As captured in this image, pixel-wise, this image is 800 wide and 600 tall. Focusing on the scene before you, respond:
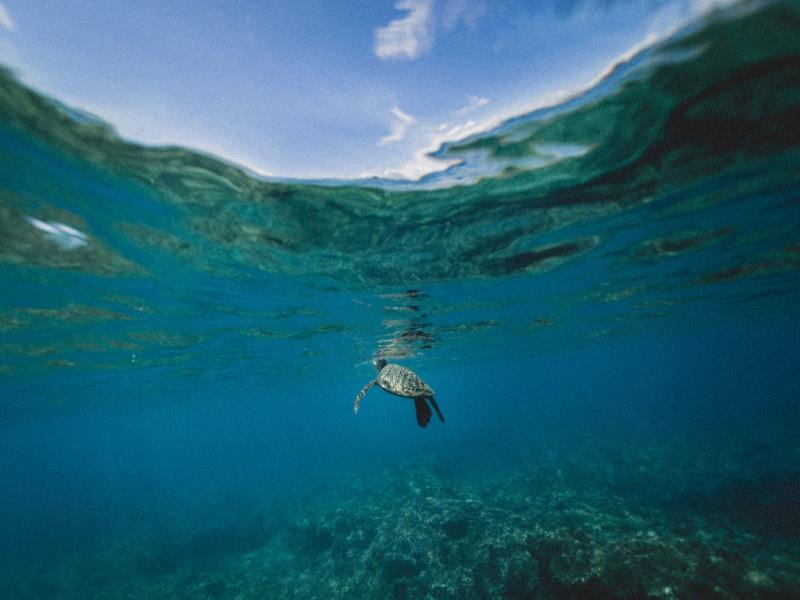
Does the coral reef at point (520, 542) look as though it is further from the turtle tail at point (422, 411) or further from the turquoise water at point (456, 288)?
the turtle tail at point (422, 411)

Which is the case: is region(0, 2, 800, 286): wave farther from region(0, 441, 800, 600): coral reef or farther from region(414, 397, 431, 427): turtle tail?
region(0, 441, 800, 600): coral reef

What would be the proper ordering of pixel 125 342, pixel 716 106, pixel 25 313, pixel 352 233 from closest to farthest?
pixel 716 106 < pixel 352 233 < pixel 25 313 < pixel 125 342

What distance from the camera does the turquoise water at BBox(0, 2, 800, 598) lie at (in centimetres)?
752

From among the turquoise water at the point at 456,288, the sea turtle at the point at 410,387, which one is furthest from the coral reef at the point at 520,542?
the sea turtle at the point at 410,387

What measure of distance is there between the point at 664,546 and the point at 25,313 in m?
25.5

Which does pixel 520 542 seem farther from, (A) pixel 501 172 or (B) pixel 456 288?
(A) pixel 501 172

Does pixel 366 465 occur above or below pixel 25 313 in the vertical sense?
below

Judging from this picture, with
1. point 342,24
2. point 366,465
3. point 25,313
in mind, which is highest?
point 342,24

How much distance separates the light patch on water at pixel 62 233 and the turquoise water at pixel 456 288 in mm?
80

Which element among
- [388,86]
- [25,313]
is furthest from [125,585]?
[388,86]

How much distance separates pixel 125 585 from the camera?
18078 mm

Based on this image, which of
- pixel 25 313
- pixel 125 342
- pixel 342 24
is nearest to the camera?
pixel 342 24

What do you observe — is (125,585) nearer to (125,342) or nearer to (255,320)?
(125,342)

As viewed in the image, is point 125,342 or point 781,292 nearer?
point 125,342
